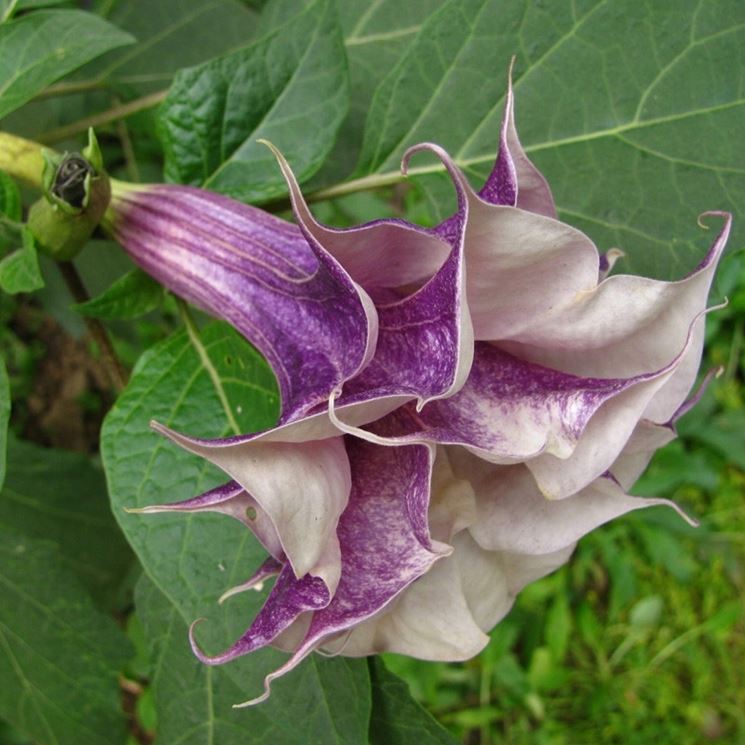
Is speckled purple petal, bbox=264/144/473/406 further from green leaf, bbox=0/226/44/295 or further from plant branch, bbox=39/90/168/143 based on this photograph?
plant branch, bbox=39/90/168/143

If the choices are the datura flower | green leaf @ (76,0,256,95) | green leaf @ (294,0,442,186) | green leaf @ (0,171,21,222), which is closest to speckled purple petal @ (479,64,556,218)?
the datura flower

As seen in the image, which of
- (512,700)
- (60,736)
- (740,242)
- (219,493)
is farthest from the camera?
(512,700)

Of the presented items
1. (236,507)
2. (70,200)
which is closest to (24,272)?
(70,200)

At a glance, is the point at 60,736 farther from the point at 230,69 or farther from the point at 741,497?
the point at 741,497

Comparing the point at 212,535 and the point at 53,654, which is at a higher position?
the point at 212,535

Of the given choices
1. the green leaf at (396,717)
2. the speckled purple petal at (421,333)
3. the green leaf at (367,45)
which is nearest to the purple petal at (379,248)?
the speckled purple petal at (421,333)

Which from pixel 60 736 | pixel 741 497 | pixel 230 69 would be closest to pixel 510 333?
pixel 230 69

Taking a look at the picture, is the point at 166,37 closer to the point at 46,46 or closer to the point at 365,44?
the point at 365,44
